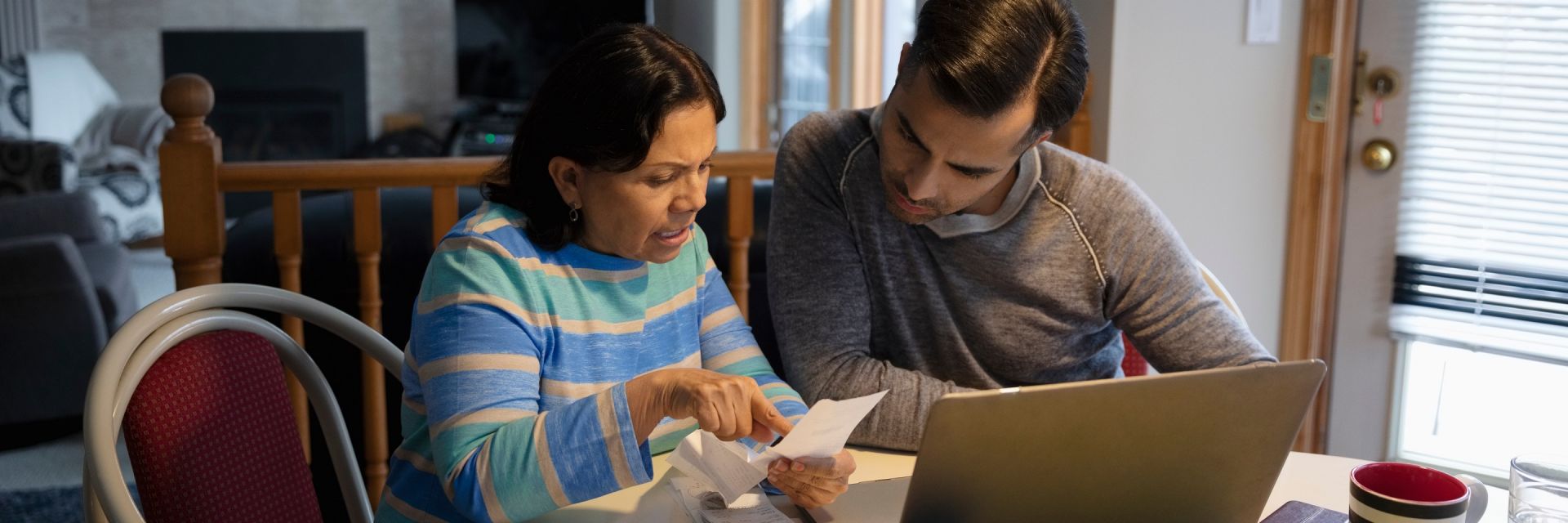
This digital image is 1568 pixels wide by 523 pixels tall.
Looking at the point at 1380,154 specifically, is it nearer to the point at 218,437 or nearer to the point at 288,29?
the point at 218,437

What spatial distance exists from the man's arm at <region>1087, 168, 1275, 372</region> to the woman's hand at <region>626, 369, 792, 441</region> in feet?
1.70

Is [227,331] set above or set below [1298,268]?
above

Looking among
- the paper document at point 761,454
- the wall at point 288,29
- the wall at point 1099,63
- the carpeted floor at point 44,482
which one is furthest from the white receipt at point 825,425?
the wall at point 288,29

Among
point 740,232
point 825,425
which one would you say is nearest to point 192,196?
point 740,232

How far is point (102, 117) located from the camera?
6.06 m

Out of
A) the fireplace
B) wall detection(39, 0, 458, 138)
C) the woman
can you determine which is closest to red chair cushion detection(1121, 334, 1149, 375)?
the woman

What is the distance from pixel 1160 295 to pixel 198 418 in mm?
940

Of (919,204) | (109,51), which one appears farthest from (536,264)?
(109,51)

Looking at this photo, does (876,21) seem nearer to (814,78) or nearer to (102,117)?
(814,78)

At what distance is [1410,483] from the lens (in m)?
0.95

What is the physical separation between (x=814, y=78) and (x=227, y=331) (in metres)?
3.56

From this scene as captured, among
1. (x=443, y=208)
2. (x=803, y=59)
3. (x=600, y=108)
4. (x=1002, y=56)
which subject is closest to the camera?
(x=600, y=108)

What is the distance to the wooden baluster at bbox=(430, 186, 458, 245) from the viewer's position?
205 centimetres

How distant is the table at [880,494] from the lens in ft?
3.57
